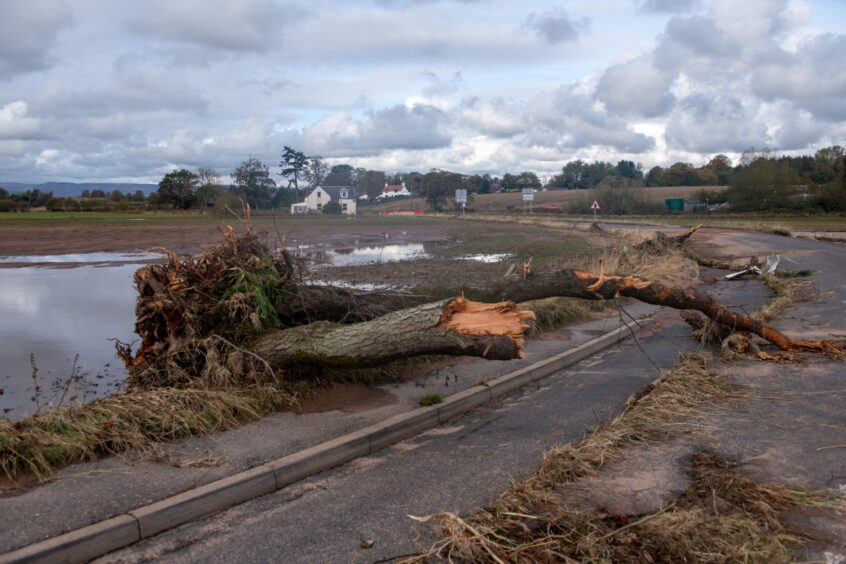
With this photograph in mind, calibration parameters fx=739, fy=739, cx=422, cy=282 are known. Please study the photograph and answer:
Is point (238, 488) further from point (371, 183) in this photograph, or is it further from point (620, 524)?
point (371, 183)

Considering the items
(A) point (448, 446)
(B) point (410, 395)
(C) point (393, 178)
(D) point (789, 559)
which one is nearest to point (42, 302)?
(B) point (410, 395)

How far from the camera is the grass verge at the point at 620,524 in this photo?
162 inches

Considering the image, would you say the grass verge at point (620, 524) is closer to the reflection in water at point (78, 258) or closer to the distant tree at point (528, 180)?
the reflection in water at point (78, 258)

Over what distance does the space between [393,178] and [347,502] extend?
15078 cm

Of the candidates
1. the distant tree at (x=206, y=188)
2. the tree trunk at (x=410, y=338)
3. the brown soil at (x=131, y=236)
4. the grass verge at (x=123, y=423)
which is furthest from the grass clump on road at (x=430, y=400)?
the distant tree at (x=206, y=188)

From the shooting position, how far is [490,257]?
88.5 feet

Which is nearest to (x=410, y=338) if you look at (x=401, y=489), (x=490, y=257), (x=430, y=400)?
(x=430, y=400)

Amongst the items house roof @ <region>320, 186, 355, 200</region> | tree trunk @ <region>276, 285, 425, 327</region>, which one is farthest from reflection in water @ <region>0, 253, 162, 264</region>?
house roof @ <region>320, 186, 355, 200</region>

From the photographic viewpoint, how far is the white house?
8688cm

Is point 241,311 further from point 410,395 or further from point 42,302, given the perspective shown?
point 42,302

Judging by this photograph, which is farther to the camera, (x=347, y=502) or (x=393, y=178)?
(x=393, y=178)

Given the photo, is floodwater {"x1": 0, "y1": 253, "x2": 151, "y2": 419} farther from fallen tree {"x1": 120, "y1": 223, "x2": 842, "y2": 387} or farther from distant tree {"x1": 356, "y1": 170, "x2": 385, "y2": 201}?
distant tree {"x1": 356, "y1": 170, "x2": 385, "y2": 201}

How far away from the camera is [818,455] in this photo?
5727 mm

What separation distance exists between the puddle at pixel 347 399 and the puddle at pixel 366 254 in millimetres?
16219
